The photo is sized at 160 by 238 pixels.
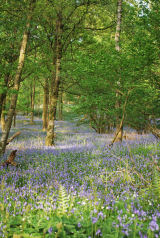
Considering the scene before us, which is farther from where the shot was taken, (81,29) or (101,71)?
(81,29)

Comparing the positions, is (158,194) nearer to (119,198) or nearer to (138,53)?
(119,198)

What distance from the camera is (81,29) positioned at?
11305 mm

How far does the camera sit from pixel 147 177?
448cm

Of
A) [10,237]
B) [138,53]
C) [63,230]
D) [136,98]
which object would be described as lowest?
[10,237]

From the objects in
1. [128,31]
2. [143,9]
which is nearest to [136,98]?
[143,9]

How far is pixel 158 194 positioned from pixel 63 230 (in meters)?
1.82

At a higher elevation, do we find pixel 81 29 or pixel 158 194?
pixel 81 29

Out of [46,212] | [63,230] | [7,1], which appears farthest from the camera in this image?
[7,1]

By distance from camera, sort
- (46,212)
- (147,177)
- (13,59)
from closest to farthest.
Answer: (46,212), (147,177), (13,59)

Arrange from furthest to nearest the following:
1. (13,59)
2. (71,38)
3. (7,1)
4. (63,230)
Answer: (71,38) < (13,59) < (7,1) < (63,230)

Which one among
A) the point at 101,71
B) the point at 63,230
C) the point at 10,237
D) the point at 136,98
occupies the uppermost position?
the point at 101,71

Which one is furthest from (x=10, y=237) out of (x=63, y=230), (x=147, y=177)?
(x=147, y=177)

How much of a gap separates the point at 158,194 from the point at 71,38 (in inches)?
415

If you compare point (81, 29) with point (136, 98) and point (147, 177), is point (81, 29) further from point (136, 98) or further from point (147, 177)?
point (147, 177)
